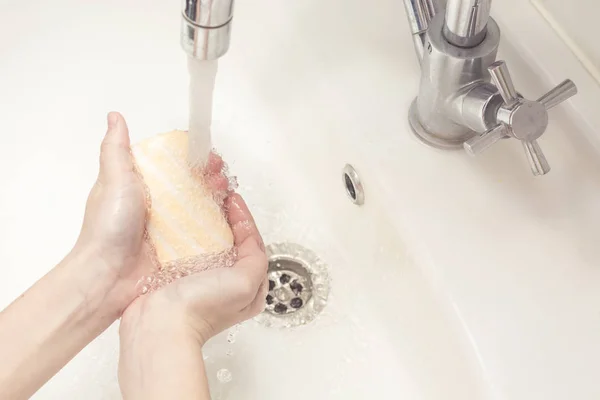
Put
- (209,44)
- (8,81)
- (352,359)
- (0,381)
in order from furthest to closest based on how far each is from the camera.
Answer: (8,81), (352,359), (0,381), (209,44)

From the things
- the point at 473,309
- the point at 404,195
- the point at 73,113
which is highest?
the point at 73,113

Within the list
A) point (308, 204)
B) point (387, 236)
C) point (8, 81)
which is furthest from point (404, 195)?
point (8, 81)

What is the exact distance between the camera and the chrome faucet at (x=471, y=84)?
0.43 metres

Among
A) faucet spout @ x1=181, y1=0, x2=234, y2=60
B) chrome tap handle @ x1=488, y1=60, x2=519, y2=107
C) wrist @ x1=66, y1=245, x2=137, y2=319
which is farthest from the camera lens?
wrist @ x1=66, y1=245, x2=137, y2=319

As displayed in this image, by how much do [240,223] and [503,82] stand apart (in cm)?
26

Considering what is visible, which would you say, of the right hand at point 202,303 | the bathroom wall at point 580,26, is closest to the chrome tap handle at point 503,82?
the bathroom wall at point 580,26

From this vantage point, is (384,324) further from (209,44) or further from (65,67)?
(65,67)

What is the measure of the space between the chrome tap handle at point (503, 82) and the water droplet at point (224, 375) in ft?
1.08

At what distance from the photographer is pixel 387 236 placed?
0.55m

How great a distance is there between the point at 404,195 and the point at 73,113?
14.9 inches

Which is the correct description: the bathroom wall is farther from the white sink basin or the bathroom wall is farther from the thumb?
the thumb

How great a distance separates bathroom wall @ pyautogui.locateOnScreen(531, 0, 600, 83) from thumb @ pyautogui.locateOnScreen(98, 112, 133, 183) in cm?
37

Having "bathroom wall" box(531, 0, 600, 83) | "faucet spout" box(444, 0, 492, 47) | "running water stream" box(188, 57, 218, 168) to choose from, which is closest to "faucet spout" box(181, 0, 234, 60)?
"running water stream" box(188, 57, 218, 168)

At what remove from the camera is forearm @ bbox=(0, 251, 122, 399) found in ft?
1.56
